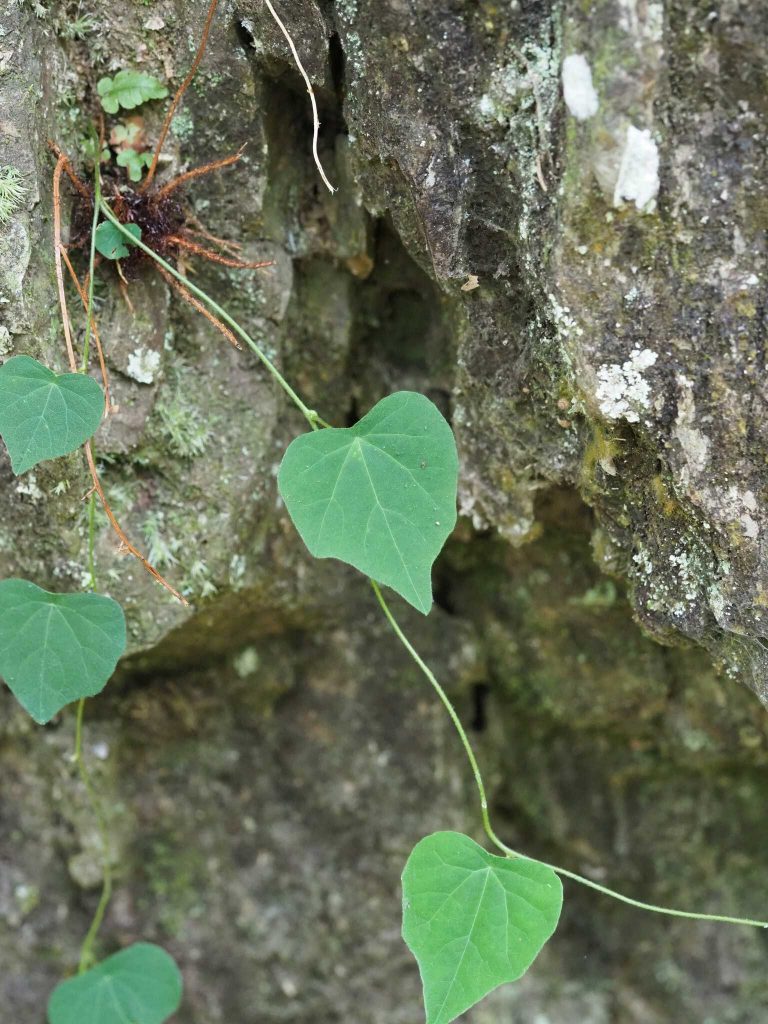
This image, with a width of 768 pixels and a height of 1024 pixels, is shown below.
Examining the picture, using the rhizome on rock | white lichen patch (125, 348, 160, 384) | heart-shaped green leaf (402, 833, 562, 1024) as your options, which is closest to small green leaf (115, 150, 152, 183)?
the rhizome on rock

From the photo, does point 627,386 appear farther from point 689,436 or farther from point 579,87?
point 579,87

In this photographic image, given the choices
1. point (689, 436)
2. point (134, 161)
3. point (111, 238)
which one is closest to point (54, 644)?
point (111, 238)

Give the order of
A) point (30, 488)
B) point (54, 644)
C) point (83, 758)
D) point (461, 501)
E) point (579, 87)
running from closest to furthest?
1. point (579, 87)
2. point (54, 644)
3. point (30, 488)
4. point (461, 501)
5. point (83, 758)

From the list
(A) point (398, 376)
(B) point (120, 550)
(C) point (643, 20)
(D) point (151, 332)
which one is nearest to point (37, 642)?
(B) point (120, 550)

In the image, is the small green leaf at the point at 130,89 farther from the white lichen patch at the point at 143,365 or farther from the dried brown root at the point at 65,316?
the white lichen patch at the point at 143,365

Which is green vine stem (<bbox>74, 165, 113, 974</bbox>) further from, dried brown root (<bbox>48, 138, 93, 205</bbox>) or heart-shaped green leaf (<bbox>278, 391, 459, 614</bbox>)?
heart-shaped green leaf (<bbox>278, 391, 459, 614</bbox>)

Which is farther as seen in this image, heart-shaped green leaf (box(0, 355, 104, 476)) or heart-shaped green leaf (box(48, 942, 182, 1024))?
heart-shaped green leaf (box(48, 942, 182, 1024))
